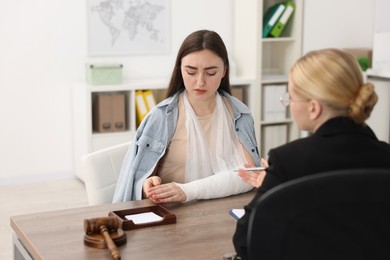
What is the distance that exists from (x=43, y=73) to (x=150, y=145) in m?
2.79

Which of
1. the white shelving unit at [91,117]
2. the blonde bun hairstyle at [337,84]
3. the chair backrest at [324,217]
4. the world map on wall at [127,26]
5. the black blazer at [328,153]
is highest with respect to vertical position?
the world map on wall at [127,26]

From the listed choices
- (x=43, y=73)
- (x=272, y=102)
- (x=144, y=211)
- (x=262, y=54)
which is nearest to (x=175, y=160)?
(x=144, y=211)

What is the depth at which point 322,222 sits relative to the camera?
119 centimetres

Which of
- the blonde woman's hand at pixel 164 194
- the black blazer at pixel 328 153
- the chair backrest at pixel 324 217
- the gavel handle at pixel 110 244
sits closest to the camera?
the chair backrest at pixel 324 217

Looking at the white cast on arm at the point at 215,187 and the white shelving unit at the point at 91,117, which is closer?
the white cast on arm at the point at 215,187

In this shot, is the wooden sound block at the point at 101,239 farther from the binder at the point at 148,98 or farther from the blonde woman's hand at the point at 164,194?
the binder at the point at 148,98

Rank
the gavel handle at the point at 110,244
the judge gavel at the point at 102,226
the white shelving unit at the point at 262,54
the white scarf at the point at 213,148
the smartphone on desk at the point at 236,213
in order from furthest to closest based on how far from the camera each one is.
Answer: the white shelving unit at the point at 262,54
the white scarf at the point at 213,148
the smartphone on desk at the point at 236,213
the judge gavel at the point at 102,226
the gavel handle at the point at 110,244

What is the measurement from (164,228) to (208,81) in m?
0.82

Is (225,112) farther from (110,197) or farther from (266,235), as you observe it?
(266,235)

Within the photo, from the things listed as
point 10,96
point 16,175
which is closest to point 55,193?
point 16,175

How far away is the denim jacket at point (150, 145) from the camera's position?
2.39 m

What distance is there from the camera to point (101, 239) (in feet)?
5.57

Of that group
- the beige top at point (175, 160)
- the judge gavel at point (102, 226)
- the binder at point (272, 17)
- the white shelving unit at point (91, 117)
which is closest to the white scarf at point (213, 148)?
the beige top at point (175, 160)

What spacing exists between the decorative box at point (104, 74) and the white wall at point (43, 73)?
0.30 metres
